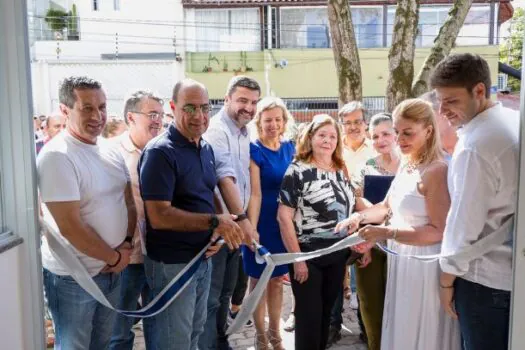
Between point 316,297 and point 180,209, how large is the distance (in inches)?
49.1

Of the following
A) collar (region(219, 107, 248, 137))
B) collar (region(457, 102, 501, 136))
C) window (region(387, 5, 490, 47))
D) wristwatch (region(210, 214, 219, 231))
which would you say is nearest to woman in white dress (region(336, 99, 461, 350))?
collar (region(457, 102, 501, 136))

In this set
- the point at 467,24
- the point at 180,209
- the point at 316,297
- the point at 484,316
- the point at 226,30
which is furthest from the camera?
the point at 226,30

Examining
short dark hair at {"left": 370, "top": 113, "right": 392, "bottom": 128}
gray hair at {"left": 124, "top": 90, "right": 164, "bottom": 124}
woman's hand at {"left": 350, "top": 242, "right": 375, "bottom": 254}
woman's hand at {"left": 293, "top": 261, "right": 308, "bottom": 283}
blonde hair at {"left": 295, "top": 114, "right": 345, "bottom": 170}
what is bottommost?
woman's hand at {"left": 293, "top": 261, "right": 308, "bottom": 283}

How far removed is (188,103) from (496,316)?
196cm

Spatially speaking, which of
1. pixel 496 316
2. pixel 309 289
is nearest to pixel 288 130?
pixel 309 289

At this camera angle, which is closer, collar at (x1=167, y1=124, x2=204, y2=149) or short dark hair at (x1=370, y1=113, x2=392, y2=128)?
collar at (x1=167, y1=124, x2=204, y2=149)

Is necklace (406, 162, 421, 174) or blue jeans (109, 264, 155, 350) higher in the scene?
necklace (406, 162, 421, 174)

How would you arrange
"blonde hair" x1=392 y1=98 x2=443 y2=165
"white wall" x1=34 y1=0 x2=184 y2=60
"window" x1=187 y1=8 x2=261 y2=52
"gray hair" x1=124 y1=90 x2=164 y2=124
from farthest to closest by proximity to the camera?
"window" x1=187 y1=8 x2=261 y2=52
"white wall" x1=34 y1=0 x2=184 y2=60
"gray hair" x1=124 y1=90 x2=164 y2=124
"blonde hair" x1=392 y1=98 x2=443 y2=165

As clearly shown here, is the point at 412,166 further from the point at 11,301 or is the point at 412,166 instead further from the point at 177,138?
the point at 11,301

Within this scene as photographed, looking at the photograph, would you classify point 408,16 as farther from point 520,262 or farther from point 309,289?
point 520,262

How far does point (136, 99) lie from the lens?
3789mm

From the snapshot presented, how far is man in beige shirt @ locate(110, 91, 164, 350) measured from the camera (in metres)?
3.35

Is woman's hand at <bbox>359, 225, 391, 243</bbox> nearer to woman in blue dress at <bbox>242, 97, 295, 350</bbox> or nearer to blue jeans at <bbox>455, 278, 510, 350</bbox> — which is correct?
blue jeans at <bbox>455, 278, 510, 350</bbox>

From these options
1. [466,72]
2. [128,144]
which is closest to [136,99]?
[128,144]
